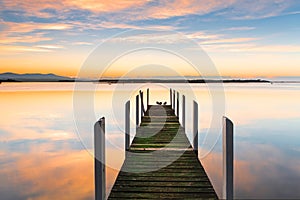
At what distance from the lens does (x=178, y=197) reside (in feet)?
17.0

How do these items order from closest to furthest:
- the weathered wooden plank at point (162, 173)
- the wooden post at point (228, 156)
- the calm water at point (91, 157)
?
the wooden post at point (228, 156) → the weathered wooden plank at point (162, 173) → the calm water at point (91, 157)

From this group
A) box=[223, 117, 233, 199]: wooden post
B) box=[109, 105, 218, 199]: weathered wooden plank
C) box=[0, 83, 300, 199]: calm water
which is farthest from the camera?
box=[0, 83, 300, 199]: calm water

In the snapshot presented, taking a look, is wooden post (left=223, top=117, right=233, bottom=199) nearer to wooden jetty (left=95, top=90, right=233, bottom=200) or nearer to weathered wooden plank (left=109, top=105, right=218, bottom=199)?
wooden jetty (left=95, top=90, right=233, bottom=200)

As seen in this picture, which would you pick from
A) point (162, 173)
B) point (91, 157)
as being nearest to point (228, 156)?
point (162, 173)

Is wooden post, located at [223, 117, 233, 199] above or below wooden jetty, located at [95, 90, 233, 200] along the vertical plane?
above

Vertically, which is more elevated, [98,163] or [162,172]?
[98,163]

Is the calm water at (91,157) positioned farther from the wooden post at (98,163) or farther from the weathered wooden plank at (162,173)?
the wooden post at (98,163)

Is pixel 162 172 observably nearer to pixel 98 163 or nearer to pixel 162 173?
pixel 162 173

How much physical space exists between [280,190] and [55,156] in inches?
295

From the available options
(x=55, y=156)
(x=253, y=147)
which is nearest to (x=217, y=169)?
(x=253, y=147)

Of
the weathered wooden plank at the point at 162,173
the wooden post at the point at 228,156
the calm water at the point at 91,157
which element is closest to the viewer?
the wooden post at the point at 228,156

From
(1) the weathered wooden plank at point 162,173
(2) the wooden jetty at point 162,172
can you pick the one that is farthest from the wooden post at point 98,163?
(1) the weathered wooden plank at point 162,173

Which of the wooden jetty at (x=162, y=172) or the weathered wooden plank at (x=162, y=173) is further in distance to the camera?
the weathered wooden plank at (x=162, y=173)

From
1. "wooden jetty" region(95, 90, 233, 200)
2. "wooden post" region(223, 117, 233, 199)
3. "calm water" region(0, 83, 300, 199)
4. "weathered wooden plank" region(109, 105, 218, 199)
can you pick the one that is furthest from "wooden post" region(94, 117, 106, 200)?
"calm water" region(0, 83, 300, 199)
